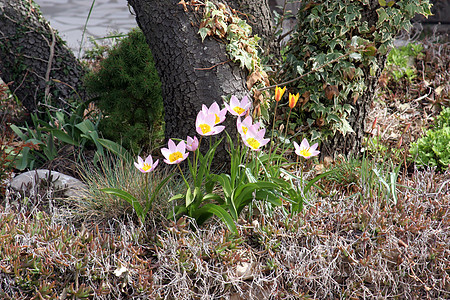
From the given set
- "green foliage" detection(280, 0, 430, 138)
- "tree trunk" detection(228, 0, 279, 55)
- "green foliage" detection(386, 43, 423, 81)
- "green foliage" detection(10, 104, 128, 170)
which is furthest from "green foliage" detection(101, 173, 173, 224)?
"green foliage" detection(386, 43, 423, 81)

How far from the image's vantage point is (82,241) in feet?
7.64

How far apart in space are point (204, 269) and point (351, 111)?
5.59 ft

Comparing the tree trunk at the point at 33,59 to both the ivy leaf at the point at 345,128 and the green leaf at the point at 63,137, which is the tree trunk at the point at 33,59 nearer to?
the green leaf at the point at 63,137

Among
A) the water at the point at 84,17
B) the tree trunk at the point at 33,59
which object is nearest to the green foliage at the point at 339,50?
the tree trunk at the point at 33,59

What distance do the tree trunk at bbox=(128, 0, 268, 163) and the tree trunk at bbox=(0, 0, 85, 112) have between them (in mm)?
1374

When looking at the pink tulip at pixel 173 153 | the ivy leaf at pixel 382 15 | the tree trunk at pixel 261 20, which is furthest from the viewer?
the tree trunk at pixel 261 20

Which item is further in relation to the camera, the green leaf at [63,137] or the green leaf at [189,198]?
the green leaf at [63,137]

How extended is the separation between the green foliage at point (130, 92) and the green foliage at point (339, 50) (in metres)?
1.04

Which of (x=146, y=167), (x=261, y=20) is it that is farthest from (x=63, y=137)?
(x=261, y=20)

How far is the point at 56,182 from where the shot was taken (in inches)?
112

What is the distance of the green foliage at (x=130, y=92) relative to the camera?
316cm

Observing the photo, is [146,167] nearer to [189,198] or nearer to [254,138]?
[189,198]

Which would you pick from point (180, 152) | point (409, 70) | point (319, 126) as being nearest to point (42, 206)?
point (180, 152)

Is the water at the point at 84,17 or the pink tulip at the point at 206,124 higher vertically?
the pink tulip at the point at 206,124
